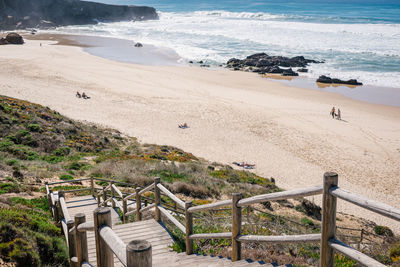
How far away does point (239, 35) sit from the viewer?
75.2 m

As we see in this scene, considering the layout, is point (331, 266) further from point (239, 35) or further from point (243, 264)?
point (239, 35)

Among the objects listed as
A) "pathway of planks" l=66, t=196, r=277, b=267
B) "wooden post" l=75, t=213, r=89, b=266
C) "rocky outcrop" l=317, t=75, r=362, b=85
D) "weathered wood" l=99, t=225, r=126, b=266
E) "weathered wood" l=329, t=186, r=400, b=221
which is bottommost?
"rocky outcrop" l=317, t=75, r=362, b=85

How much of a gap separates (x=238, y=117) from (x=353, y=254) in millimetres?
24751

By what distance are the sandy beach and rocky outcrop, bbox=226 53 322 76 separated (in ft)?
11.4

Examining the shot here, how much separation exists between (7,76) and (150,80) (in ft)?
44.1

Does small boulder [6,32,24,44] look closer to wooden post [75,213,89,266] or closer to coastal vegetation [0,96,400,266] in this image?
coastal vegetation [0,96,400,266]

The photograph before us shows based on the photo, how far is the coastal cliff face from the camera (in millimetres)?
88062

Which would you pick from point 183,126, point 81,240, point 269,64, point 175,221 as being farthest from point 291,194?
point 269,64

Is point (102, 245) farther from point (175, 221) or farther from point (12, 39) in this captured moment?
point (12, 39)

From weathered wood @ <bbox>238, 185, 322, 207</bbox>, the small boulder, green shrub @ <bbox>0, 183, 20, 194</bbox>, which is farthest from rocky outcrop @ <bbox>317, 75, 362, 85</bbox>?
the small boulder

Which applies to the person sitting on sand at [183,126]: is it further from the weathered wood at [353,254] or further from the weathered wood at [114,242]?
the weathered wood at [114,242]

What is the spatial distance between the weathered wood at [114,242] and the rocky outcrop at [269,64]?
42.5 metres

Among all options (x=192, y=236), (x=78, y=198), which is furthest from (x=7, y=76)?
(x=192, y=236)

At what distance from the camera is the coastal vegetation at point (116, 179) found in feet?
19.5
